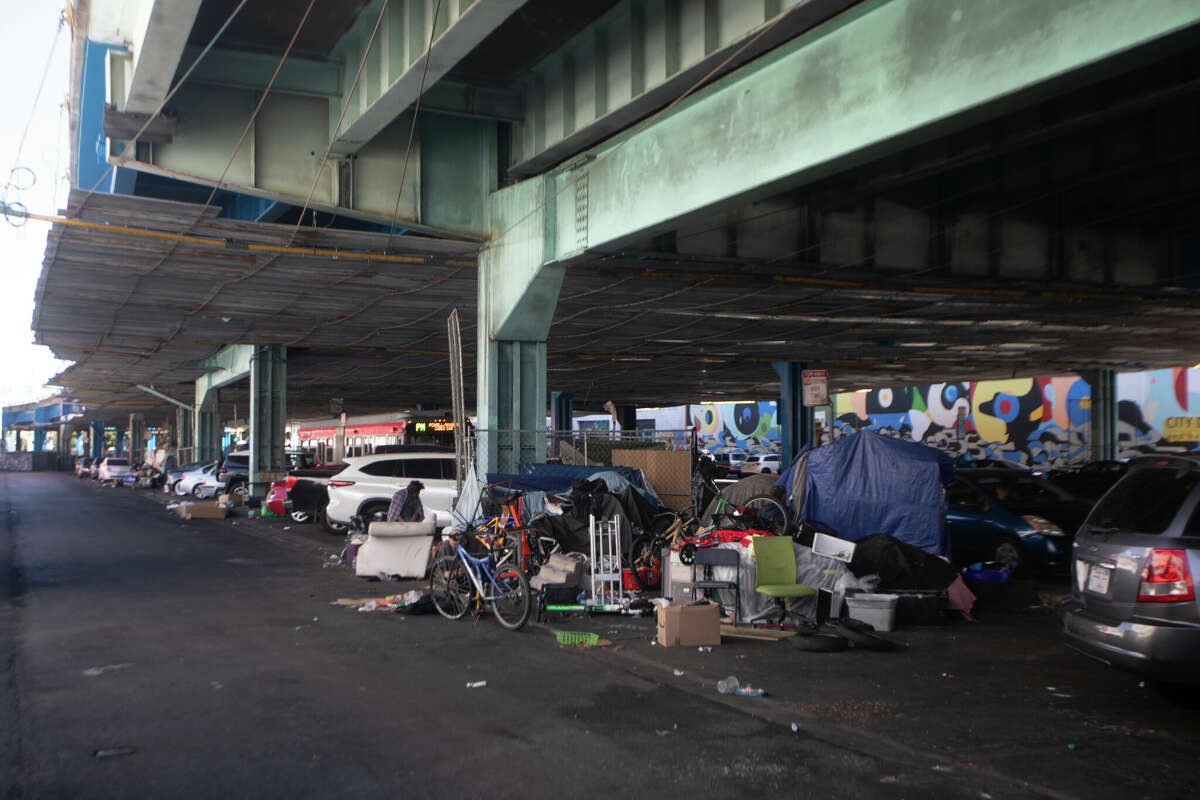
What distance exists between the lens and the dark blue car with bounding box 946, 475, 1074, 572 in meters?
13.8

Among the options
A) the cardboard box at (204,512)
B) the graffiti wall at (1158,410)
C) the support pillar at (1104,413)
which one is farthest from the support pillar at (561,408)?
the graffiti wall at (1158,410)

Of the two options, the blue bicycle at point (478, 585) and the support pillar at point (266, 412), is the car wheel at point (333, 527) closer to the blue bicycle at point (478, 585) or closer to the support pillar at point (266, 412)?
the blue bicycle at point (478, 585)

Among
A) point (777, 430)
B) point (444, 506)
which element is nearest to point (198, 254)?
point (444, 506)

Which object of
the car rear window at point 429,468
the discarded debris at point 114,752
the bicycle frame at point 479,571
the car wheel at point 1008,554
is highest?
the car rear window at point 429,468

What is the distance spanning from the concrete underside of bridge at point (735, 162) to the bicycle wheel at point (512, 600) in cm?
490

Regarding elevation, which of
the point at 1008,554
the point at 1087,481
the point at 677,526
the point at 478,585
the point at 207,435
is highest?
the point at 207,435

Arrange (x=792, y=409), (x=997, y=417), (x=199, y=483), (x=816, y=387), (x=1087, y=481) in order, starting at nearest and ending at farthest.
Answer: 1. (x=816, y=387)
2. (x=1087, y=481)
3. (x=792, y=409)
4. (x=199, y=483)
5. (x=997, y=417)

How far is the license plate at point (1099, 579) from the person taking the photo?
21.4ft

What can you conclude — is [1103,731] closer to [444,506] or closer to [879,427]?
[444,506]

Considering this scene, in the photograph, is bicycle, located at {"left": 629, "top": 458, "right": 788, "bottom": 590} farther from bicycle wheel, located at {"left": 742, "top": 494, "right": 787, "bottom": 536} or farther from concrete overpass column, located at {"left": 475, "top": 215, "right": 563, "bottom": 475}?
concrete overpass column, located at {"left": 475, "top": 215, "right": 563, "bottom": 475}

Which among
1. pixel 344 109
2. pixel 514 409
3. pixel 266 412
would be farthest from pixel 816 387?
pixel 266 412

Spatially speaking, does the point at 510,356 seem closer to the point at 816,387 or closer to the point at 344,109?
the point at 344,109

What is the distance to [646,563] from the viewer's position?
42.7ft

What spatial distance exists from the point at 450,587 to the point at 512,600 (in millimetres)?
1041
